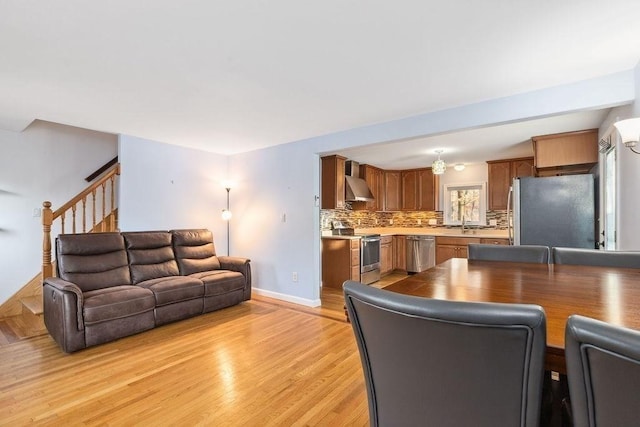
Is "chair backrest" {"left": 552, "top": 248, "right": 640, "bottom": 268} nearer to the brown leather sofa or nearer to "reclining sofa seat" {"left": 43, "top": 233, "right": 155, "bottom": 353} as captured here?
the brown leather sofa

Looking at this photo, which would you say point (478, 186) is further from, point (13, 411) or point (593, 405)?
point (13, 411)

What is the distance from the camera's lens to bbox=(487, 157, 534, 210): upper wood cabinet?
204 inches

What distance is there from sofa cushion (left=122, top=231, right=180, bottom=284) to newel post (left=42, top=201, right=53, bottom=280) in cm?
68

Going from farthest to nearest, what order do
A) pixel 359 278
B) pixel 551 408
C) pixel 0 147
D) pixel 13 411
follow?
pixel 359 278, pixel 0 147, pixel 13 411, pixel 551 408

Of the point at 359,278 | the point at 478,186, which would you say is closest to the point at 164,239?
the point at 359,278

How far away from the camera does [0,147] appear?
3795 millimetres

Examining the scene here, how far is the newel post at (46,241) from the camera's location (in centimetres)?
327

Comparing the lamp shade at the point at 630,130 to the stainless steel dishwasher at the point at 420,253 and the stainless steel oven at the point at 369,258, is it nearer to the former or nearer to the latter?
the stainless steel oven at the point at 369,258

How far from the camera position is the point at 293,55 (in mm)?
2076

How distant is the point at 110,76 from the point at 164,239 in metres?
2.15

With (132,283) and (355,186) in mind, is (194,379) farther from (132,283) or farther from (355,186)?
(355,186)

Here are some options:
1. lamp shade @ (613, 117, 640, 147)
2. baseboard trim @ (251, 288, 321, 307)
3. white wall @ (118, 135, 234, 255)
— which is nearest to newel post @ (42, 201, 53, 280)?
white wall @ (118, 135, 234, 255)

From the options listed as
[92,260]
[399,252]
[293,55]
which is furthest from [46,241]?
[399,252]

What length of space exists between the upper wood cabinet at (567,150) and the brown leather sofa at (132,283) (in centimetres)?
398
